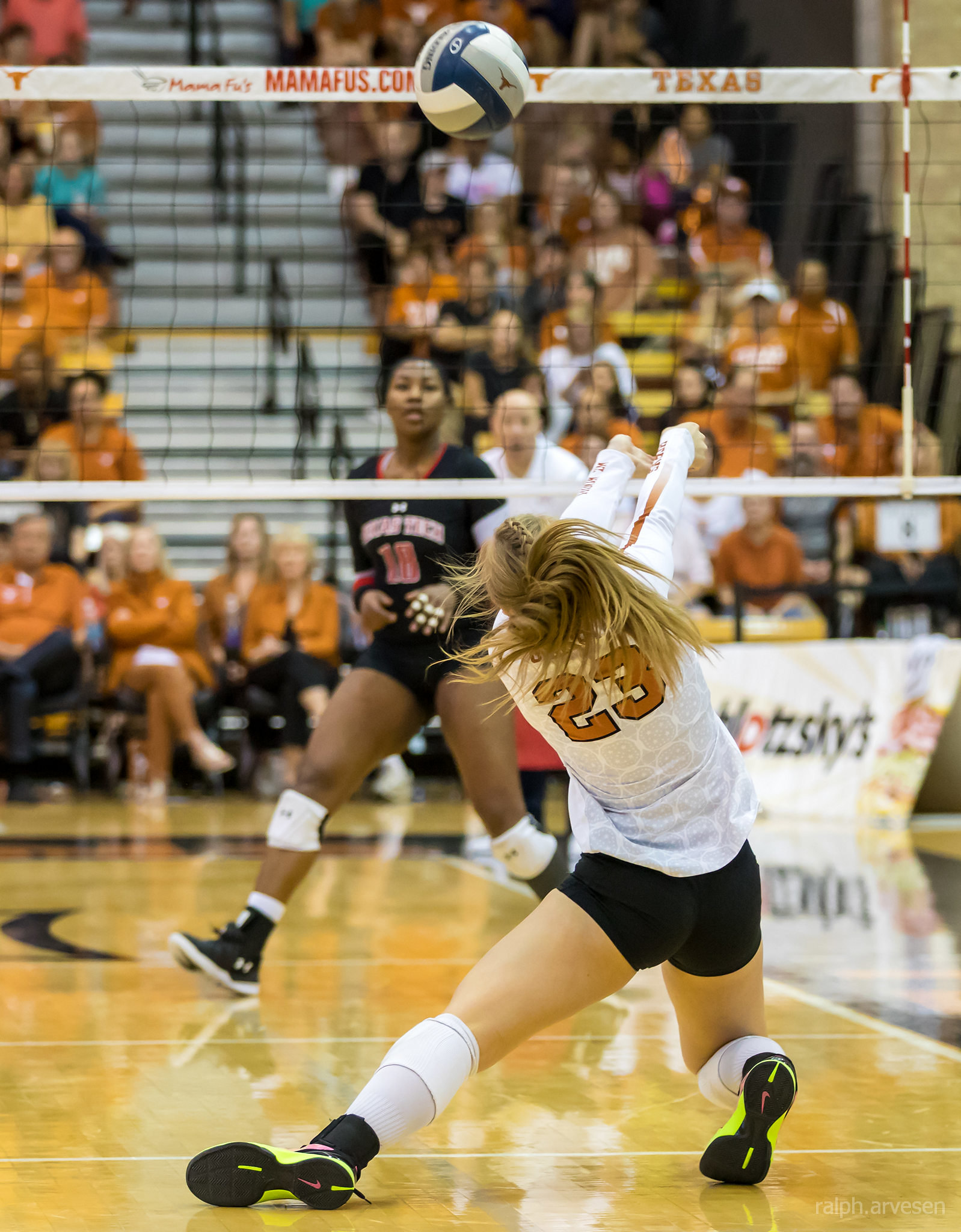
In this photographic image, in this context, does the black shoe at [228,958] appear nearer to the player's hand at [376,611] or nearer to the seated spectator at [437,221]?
the player's hand at [376,611]

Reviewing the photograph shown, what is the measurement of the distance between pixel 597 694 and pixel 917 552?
775cm

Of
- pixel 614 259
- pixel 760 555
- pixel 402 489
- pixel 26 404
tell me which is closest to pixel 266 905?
pixel 402 489

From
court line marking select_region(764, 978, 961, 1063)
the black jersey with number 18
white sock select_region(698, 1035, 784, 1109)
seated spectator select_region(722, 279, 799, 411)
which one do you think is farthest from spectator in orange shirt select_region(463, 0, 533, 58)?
white sock select_region(698, 1035, 784, 1109)

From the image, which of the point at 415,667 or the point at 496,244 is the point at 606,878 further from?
the point at 496,244

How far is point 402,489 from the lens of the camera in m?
5.29

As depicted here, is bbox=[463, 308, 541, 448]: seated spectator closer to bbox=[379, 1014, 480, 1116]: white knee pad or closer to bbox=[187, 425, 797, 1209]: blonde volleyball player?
bbox=[187, 425, 797, 1209]: blonde volleyball player

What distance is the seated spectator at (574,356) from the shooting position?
10755mm

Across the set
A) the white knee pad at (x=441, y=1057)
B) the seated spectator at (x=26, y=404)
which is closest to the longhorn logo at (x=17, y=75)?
the white knee pad at (x=441, y=1057)

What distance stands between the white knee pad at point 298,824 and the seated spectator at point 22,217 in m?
8.24

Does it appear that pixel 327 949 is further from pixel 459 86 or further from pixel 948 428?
pixel 948 428

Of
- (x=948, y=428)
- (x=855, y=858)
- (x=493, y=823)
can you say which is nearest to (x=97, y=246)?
(x=948, y=428)

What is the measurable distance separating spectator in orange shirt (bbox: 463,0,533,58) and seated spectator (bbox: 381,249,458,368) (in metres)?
3.87

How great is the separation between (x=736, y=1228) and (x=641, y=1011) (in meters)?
1.88

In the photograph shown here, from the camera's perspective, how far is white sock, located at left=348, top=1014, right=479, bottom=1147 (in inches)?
119
